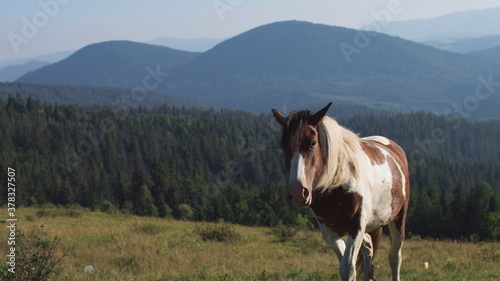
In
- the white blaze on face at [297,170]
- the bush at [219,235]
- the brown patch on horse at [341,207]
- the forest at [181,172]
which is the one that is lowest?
the forest at [181,172]

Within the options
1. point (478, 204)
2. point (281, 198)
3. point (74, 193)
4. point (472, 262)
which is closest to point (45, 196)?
point (74, 193)

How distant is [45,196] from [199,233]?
71.1m

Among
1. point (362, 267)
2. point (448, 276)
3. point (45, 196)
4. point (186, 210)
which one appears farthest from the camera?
point (45, 196)

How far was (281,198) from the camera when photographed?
73.7m

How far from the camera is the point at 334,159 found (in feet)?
18.7

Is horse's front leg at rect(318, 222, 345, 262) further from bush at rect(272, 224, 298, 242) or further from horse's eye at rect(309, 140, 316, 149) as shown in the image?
bush at rect(272, 224, 298, 242)

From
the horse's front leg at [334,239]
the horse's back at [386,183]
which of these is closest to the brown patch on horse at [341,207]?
the horse's front leg at [334,239]

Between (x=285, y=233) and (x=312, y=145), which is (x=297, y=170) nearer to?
(x=312, y=145)

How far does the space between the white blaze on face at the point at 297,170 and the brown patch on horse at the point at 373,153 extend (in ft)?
5.80

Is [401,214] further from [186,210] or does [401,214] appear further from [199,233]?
[186,210]

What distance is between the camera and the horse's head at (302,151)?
5113 millimetres

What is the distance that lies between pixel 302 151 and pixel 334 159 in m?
0.55

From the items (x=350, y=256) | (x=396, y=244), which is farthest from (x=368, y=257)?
(x=350, y=256)

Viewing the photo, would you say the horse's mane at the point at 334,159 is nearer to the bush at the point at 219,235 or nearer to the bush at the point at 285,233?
the bush at the point at 219,235
